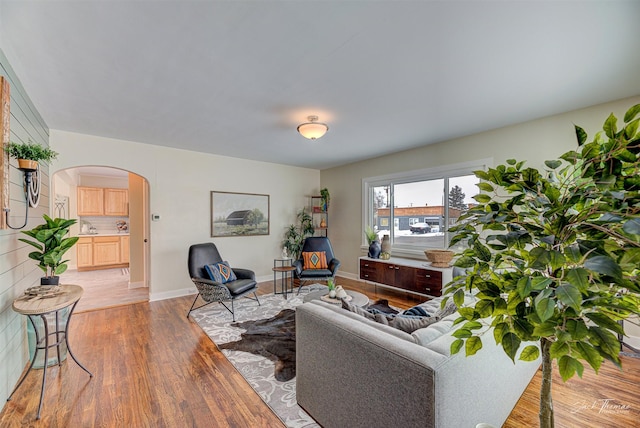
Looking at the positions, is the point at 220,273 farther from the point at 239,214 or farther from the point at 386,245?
the point at 386,245

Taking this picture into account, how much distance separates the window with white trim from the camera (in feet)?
14.3

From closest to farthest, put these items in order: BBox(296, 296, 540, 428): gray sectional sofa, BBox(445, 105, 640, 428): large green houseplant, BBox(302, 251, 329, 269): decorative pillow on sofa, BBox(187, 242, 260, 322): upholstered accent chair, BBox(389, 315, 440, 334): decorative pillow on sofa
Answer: BBox(445, 105, 640, 428): large green houseplant < BBox(296, 296, 540, 428): gray sectional sofa < BBox(389, 315, 440, 334): decorative pillow on sofa < BBox(187, 242, 260, 322): upholstered accent chair < BBox(302, 251, 329, 269): decorative pillow on sofa

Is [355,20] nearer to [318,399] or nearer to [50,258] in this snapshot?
[318,399]

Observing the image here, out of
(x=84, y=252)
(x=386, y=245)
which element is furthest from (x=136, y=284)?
(x=386, y=245)

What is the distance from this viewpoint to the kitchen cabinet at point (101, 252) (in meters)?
7.00

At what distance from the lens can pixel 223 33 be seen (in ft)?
6.11

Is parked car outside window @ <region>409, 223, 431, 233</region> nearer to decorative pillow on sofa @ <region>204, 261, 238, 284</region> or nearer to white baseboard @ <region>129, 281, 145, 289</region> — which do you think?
decorative pillow on sofa @ <region>204, 261, 238, 284</region>

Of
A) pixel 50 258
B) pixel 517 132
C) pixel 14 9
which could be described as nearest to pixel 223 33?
pixel 14 9

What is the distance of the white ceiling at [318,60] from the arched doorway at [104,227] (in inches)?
96.4

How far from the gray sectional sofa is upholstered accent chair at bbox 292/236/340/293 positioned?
280 centimetres

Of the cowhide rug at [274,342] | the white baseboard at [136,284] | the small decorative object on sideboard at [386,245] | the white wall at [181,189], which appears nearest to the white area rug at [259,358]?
the cowhide rug at [274,342]

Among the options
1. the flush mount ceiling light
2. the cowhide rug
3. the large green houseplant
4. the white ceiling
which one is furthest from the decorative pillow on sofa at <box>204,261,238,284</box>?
the large green houseplant

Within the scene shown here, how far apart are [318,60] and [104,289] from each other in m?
5.86

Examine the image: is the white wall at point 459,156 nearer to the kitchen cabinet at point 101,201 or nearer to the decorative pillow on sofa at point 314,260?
the decorative pillow on sofa at point 314,260
